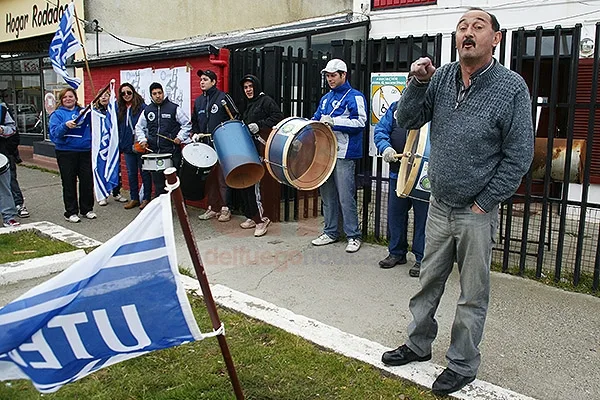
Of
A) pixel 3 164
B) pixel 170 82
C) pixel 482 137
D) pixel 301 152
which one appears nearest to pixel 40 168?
pixel 170 82

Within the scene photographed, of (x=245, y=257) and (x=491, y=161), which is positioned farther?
(x=245, y=257)

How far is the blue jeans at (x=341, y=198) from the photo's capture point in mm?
6180

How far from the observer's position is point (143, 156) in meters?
7.79

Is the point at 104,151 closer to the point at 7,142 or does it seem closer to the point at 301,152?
the point at 7,142

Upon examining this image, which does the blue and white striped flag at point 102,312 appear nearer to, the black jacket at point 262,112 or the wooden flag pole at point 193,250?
the wooden flag pole at point 193,250

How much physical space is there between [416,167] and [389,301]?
1171 mm

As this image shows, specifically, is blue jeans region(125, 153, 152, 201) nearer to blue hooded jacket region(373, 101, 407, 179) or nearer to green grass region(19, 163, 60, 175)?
green grass region(19, 163, 60, 175)

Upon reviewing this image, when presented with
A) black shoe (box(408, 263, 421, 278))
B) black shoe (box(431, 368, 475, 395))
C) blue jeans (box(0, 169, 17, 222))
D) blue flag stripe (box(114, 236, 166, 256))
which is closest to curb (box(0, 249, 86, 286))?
blue jeans (box(0, 169, 17, 222))

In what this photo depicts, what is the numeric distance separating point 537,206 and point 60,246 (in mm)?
5431

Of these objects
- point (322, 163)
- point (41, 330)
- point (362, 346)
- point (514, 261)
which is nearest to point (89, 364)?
point (41, 330)

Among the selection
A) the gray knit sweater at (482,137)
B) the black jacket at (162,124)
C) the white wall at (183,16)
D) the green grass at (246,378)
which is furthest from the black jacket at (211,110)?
the white wall at (183,16)

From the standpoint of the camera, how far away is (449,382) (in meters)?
3.30

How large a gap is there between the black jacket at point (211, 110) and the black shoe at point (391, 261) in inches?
111

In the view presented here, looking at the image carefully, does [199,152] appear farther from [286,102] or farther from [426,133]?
[426,133]
